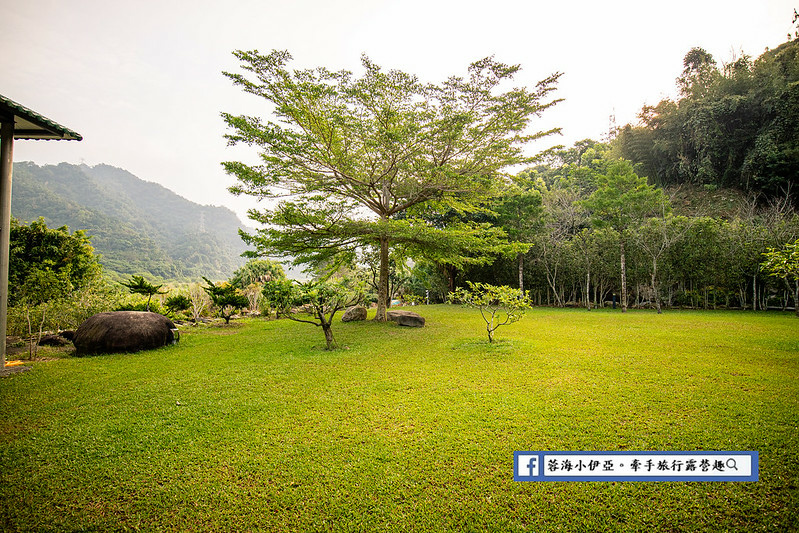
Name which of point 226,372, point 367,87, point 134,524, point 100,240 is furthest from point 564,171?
point 100,240

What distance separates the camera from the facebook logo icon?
264cm

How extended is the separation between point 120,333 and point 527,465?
8.14 meters

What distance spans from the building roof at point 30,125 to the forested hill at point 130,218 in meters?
7.38

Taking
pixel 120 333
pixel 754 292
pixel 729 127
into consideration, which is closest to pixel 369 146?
pixel 120 333

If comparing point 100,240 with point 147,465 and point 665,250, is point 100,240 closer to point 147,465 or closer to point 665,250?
point 147,465

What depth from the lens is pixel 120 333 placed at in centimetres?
673

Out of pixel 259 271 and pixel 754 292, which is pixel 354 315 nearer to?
pixel 754 292

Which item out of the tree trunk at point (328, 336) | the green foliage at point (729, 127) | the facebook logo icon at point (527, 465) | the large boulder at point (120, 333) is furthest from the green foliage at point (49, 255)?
the green foliage at point (729, 127)

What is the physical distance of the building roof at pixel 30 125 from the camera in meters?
4.90

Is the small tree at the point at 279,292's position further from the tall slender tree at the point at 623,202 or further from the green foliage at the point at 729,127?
the green foliage at the point at 729,127

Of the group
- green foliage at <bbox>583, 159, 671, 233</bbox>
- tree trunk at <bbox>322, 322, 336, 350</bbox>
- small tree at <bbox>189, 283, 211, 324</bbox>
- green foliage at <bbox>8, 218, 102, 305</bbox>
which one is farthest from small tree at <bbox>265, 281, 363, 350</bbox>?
green foliage at <bbox>583, 159, 671, 233</bbox>

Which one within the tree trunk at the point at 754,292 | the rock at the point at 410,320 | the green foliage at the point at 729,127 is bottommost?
the rock at the point at 410,320

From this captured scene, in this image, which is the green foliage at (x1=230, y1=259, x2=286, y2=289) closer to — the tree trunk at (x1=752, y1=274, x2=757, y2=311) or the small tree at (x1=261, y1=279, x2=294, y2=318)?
the small tree at (x1=261, y1=279, x2=294, y2=318)

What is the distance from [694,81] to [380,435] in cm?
3251
